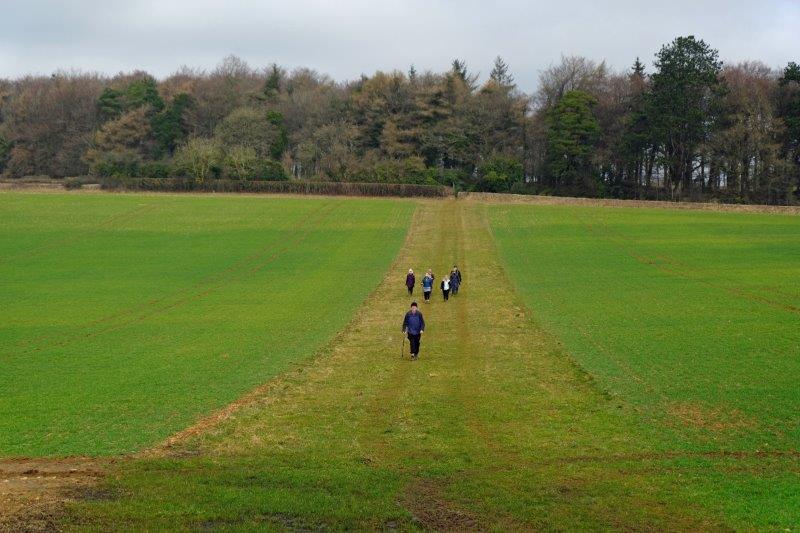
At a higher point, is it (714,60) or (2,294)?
(714,60)

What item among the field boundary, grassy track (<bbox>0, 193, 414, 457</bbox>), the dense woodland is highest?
the dense woodland

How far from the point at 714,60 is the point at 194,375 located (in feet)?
292

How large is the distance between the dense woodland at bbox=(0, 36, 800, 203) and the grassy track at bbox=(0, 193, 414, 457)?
2821 centimetres

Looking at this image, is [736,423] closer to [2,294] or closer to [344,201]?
[2,294]

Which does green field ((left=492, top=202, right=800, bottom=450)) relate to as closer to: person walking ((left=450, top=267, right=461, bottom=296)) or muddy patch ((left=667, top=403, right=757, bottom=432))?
muddy patch ((left=667, top=403, right=757, bottom=432))

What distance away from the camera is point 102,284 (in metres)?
42.8

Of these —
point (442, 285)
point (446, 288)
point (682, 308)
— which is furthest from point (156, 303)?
point (682, 308)

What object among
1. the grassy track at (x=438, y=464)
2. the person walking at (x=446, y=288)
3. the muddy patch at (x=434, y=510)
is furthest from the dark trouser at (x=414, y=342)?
the person walking at (x=446, y=288)

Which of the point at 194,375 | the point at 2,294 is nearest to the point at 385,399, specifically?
the point at 194,375

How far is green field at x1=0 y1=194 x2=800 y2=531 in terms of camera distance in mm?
11391

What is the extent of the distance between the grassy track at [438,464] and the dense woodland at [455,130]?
79413mm

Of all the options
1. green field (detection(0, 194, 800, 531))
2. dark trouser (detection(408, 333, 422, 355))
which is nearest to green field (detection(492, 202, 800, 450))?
green field (detection(0, 194, 800, 531))

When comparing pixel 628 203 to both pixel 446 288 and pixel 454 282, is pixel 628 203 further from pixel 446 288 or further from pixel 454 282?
pixel 446 288

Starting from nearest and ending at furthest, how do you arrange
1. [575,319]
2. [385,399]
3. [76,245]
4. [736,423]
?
1. [736,423]
2. [385,399]
3. [575,319]
4. [76,245]
